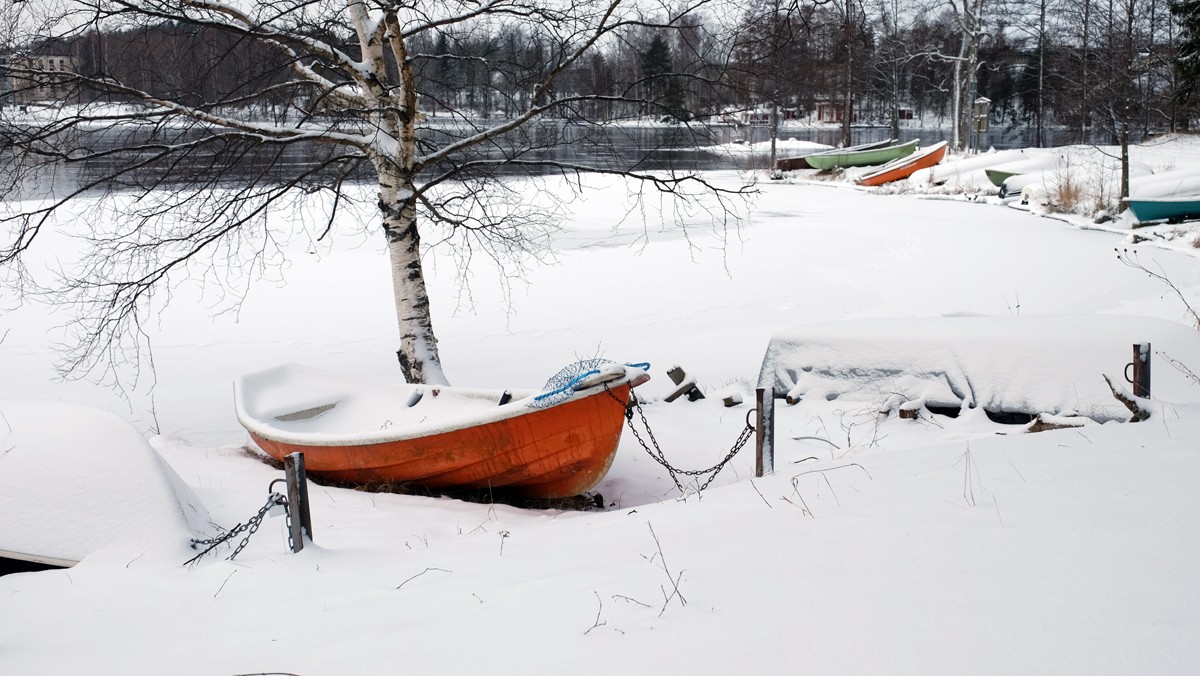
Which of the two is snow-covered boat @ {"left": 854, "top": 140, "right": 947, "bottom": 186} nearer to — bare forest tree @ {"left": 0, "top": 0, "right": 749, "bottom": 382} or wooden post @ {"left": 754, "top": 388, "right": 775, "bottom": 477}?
bare forest tree @ {"left": 0, "top": 0, "right": 749, "bottom": 382}

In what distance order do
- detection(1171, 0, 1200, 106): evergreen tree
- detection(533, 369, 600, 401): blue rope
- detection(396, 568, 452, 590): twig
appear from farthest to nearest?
detection(1171, 0, 1200, 106): evergreen tree → detection(533, 369, 600, 401): blue rope → detection(396, 568, 452, 590): twig

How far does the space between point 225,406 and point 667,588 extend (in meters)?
7.62

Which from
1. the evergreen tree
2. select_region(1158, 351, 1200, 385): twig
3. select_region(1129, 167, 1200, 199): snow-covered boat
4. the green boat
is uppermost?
the evergreen tree

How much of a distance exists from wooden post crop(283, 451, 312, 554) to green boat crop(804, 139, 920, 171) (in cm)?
3459

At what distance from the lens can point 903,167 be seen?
3212 cm

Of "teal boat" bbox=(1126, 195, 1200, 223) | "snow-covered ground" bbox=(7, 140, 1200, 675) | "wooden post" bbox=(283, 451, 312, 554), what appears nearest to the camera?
"snow-covered ground" bbox=(7, 140, 1200, 675)

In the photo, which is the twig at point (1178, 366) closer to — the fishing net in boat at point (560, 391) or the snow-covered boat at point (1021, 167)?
the fishing net in boat at point (560, 391)

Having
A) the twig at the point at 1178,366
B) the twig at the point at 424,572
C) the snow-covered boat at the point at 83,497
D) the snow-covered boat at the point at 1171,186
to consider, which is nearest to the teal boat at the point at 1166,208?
the snow-covered boat at the point at 1171,186

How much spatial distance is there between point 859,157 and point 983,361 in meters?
31.4

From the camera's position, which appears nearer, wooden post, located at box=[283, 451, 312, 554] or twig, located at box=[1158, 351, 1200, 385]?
wooden post, located at box=[283, 451, 312, 554]

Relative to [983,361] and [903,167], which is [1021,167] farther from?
[983,361]

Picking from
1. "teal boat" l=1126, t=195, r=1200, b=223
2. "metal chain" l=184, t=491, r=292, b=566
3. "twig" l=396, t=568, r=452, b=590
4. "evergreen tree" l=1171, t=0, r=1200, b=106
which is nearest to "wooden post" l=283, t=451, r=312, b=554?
"metal chain" l=184, t=491, r=292, b=566

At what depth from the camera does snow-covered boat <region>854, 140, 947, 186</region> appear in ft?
106

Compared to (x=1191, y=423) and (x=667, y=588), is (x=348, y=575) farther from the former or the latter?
(x=1191, y=423)
